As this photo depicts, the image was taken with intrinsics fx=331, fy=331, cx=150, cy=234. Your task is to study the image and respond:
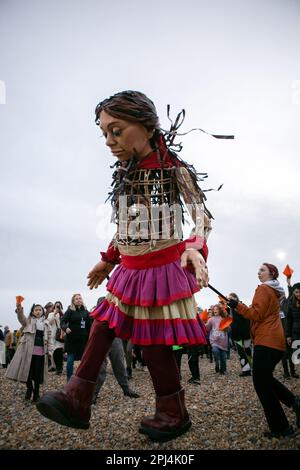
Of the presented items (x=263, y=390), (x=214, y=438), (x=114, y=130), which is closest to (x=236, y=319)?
(x=263, y=390)

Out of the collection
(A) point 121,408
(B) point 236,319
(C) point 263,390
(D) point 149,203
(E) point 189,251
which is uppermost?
(D) point 149,203

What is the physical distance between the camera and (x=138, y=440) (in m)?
3.15

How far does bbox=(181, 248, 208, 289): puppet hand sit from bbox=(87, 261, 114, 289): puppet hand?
Result: 0.86m

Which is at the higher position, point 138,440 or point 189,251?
point 189,251

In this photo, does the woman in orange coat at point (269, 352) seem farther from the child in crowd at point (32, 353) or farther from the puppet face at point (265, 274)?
the child in crowd at point (32, 353)

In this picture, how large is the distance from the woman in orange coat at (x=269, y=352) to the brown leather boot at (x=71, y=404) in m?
1.86

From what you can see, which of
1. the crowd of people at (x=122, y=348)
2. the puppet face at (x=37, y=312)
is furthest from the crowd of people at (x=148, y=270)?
the puppet face at (x=37, y=312)

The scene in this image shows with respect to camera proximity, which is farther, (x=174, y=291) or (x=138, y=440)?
(x=138, y=440)

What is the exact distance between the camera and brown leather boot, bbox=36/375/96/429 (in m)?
1.81

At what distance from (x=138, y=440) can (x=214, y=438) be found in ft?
2.60

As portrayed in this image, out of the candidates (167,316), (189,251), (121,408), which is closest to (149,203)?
(189,251)

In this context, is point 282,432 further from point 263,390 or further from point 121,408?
point 121,408
